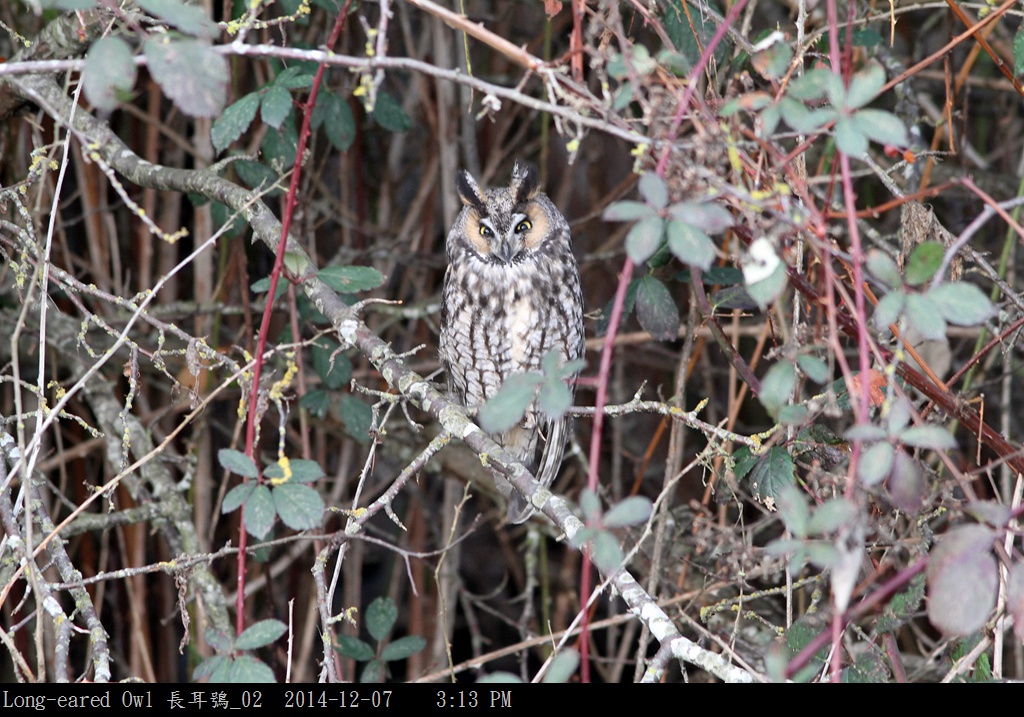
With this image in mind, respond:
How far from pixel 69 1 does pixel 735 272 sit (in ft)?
4.03

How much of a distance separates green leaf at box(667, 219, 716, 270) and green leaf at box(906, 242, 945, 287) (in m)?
0.17

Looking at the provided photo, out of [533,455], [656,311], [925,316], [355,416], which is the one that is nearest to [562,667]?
[925,316]

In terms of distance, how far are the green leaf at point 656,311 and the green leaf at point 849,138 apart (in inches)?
32.1

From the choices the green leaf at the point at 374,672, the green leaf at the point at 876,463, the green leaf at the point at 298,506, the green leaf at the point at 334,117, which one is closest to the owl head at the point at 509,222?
the green leaf at the point at 334,117

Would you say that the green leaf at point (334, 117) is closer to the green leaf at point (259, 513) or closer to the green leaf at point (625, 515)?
the green leaf at point (259, 513)

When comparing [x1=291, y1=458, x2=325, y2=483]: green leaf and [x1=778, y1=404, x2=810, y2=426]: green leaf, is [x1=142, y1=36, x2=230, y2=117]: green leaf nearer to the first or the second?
[x1=291, y1=458, x2=325, y2=483]: green leaf

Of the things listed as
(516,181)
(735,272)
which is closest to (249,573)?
(516,181)

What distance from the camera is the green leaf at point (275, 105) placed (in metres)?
1.44

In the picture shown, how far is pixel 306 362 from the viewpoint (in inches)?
96.0

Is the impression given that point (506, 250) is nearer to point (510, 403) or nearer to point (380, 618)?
point (380, 618)

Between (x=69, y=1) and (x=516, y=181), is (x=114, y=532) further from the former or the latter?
(x=69, y=1)
